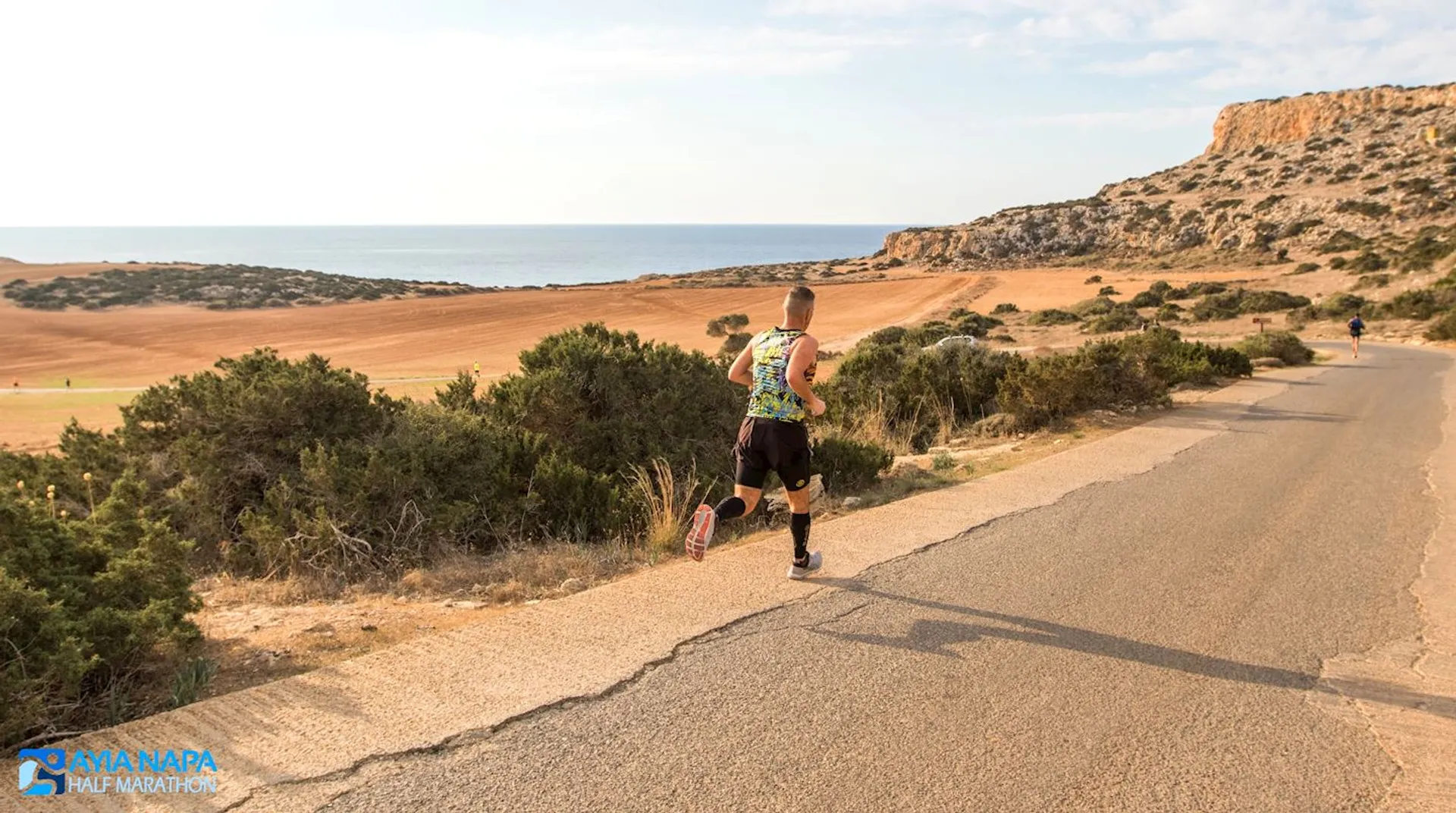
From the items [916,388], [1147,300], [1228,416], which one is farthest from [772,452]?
[1147,300]

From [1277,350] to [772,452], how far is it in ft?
75.2

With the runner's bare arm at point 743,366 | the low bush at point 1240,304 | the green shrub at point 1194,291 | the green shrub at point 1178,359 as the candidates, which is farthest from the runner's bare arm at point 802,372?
the green shrub at point 1194,291

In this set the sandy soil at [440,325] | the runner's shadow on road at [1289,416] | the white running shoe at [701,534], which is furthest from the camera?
the sandy soil at [440,325]

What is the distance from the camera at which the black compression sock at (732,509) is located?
5.48m

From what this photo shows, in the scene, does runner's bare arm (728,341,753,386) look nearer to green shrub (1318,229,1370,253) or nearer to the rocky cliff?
green shrub (1318,229,1370,253)

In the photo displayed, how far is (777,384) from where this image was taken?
207 inches

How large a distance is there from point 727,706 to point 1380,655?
11.3 feet

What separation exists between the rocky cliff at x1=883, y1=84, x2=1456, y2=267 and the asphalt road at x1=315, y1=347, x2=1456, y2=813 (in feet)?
205

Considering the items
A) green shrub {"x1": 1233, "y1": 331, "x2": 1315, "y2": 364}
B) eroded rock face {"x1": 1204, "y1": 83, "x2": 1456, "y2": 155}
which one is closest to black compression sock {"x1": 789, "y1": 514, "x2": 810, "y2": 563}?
green shrub {"x1": 1233, "y1": 331, "x2": 1315, "y2": 364}

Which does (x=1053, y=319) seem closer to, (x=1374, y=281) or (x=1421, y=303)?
(x=1421, y=303)

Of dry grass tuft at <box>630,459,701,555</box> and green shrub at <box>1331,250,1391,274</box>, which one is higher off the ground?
green shrub at <box>1331,250,1391,274</box>

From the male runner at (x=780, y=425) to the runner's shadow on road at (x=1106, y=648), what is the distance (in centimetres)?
81

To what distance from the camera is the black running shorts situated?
526 cm

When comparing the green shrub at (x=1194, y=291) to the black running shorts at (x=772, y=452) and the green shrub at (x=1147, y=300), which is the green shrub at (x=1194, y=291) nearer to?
the green shrub at (x=1147, y=300)
